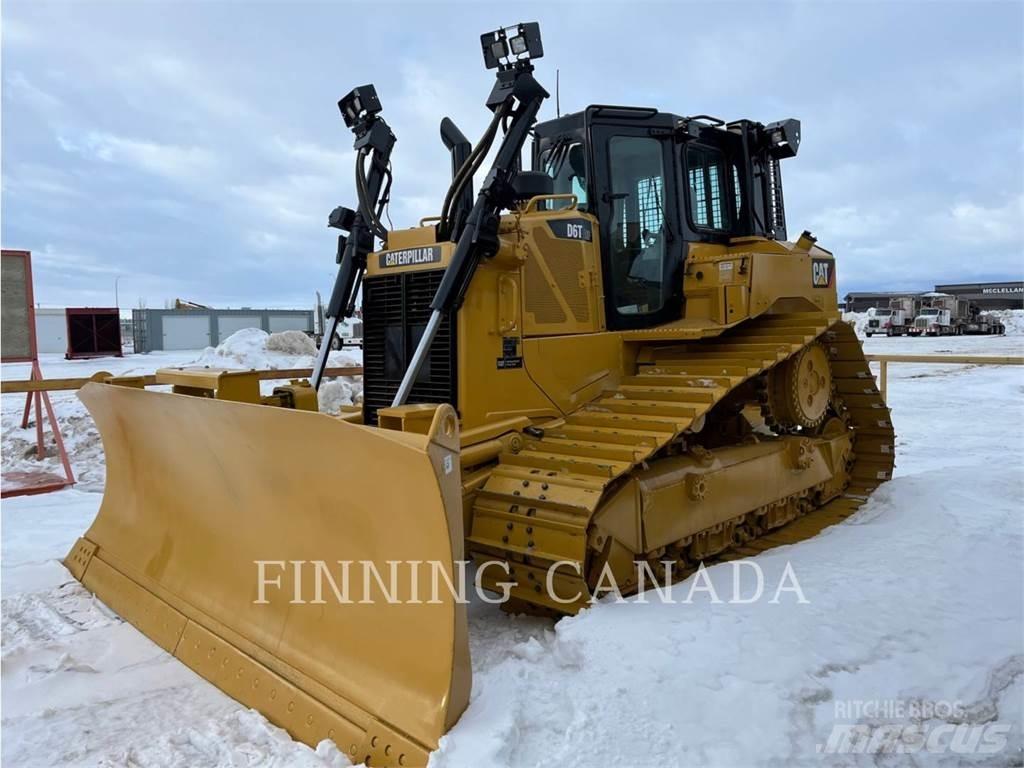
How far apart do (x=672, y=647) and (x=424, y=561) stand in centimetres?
123

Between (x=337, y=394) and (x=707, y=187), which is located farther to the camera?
(x=337, y=394)

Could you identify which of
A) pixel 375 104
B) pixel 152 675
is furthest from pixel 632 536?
pixel 375 104

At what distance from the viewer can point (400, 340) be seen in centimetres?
503

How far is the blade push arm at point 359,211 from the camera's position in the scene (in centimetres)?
538

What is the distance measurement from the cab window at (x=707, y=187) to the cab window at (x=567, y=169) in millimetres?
880

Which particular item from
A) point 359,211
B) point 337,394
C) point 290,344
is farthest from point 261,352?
point 359,211

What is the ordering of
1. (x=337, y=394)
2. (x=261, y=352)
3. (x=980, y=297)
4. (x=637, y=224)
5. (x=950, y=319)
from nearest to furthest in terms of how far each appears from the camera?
(x=637, y=224) < (x=337, y=394) < (x=261, y=352) < (x=950, y=319) < (x=980, y=297)

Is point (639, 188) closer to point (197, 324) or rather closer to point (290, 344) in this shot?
point (290, 344)

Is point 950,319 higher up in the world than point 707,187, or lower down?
lower down

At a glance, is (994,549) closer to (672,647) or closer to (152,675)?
(672,647)

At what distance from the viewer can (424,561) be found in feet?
9.96

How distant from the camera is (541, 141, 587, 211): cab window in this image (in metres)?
5.42

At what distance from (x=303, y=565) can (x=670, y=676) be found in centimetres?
176

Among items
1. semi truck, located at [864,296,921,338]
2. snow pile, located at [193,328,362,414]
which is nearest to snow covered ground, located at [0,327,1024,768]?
snow pile, located at [193,328,362,414]
